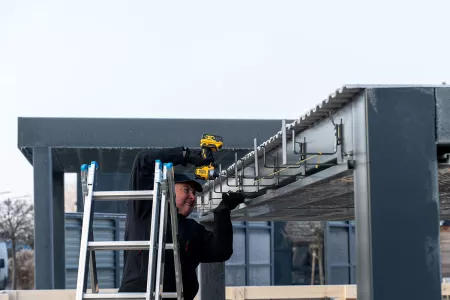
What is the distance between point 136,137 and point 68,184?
3088 inches

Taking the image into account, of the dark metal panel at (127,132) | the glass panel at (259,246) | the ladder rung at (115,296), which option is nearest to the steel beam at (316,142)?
the ladder rung at (115,296)

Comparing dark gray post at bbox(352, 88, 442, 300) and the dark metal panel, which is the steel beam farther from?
the dark metal panel

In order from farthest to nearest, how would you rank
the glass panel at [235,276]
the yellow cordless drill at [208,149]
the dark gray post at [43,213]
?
the glass panel at [235,276]
the dark gray post at [43,213]
the yellow cordless drill at [208,149]

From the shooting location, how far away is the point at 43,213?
17.5m

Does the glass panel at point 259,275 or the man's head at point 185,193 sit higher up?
the man's head at point 185,193

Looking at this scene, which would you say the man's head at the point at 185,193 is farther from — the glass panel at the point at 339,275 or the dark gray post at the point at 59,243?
the glass panel at the point at 339,275

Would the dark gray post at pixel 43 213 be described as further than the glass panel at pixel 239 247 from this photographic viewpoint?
No

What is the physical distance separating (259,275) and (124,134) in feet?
29.8

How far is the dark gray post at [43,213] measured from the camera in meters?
17.5

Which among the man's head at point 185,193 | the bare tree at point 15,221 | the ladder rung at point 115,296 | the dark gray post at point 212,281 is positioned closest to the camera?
the ladder rung at point 115,296

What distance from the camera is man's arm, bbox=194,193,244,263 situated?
761 cm

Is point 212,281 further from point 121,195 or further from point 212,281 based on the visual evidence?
point 121,195

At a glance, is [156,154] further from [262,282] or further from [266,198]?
[262,282]

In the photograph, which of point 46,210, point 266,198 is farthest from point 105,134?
point 266,198
